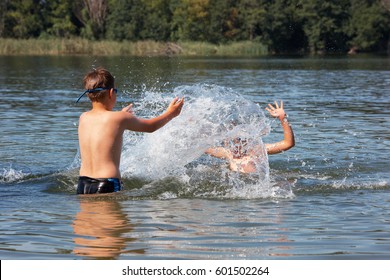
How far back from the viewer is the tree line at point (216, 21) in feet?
298

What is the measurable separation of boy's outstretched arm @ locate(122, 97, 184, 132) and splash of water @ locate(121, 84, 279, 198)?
229 cm

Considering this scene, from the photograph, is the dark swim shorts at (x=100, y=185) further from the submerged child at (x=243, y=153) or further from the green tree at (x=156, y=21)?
the green tree at (x=156, y=21)

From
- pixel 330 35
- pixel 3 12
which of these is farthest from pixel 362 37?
pixel 3 12

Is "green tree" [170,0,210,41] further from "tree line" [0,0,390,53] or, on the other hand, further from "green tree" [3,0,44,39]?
"green tree" [3,0,44,39]

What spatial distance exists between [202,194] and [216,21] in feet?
274

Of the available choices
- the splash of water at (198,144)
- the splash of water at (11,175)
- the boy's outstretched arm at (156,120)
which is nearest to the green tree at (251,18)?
the splash of water at (198,144)

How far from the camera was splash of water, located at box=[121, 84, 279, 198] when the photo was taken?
A: 37.8 feet

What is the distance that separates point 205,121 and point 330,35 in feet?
280

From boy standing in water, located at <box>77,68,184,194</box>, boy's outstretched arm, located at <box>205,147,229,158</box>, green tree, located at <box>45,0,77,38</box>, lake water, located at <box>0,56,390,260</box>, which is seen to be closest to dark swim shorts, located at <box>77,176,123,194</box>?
boy standing in water, located at <box>77,68,184,194</box>

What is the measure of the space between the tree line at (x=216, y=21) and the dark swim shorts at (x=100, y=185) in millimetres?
79435

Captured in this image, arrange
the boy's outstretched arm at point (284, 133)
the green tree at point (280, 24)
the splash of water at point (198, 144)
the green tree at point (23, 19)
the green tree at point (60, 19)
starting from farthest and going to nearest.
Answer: the green tree at point (60, 19), the green tree at point (280, 24), the green tree at point (23, 19), the splash of water at point (198, 144), the boy's outstretched arm at point (284, 133)

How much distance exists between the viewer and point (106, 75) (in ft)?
28.8

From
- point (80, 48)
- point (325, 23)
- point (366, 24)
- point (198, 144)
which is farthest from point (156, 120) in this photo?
point (366, 24)

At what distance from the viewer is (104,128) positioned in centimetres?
909
